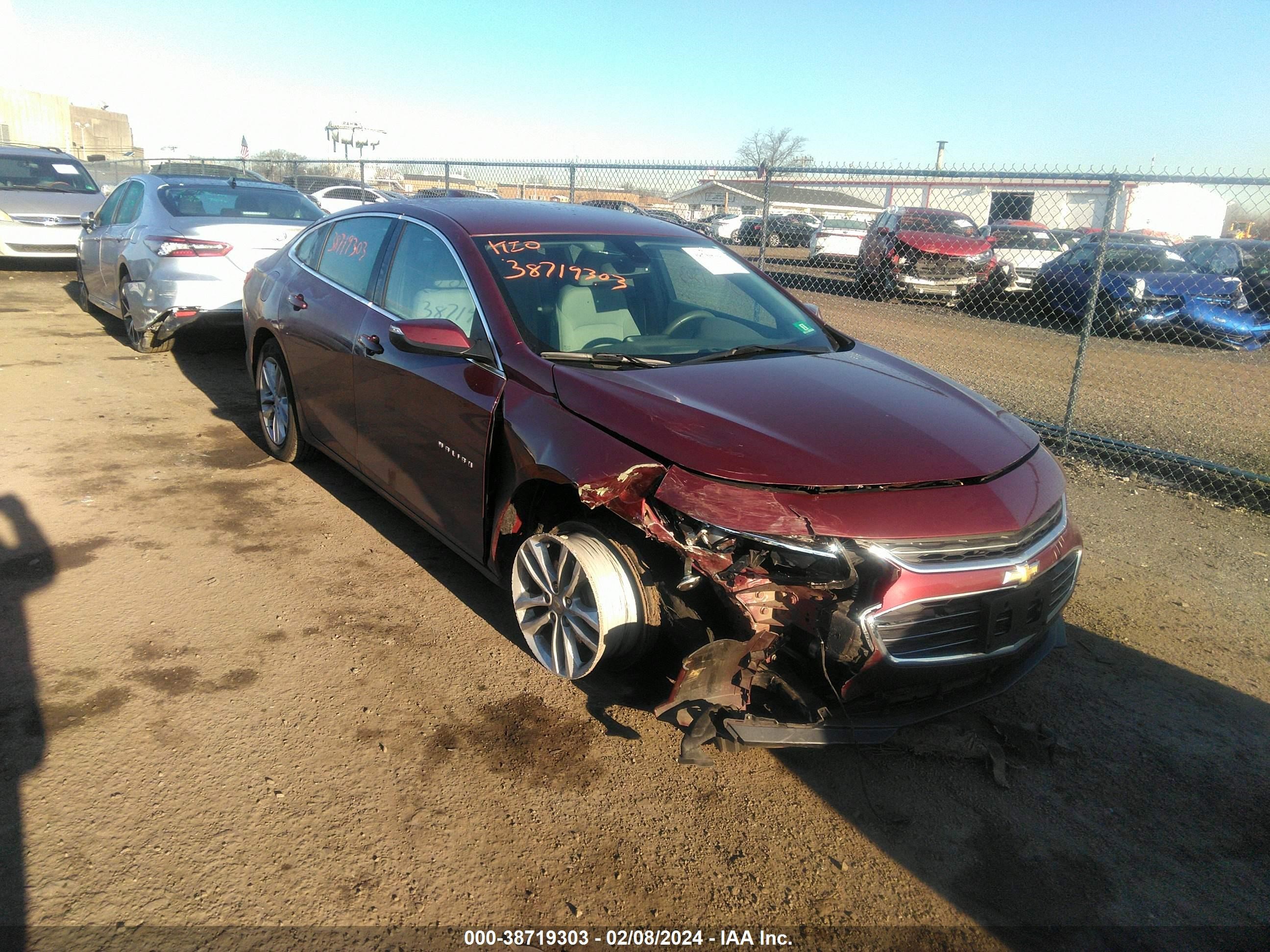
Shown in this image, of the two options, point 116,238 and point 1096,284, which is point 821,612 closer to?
point 1096,284

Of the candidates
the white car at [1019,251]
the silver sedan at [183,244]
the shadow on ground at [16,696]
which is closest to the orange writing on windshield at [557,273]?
the shadow on ground at [16,696]

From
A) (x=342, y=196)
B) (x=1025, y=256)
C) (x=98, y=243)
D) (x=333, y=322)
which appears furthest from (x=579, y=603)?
(x=342, y=196)

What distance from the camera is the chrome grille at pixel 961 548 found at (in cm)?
259

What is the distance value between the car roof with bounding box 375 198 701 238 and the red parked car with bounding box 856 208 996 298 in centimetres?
1007

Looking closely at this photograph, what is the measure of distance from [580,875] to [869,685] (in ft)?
3.31

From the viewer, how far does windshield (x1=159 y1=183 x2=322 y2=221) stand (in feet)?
26.9

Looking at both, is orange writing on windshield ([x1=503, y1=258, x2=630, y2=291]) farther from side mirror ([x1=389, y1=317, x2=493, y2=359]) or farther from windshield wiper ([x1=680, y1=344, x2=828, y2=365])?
windshield wiper ([x1=680, y1=344, x2=828, y2=365])

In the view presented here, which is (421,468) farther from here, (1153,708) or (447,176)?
(447,176)

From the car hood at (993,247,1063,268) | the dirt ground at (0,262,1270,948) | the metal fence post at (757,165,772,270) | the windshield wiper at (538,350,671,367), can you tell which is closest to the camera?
the dirt ground at (0,262,1270,948)

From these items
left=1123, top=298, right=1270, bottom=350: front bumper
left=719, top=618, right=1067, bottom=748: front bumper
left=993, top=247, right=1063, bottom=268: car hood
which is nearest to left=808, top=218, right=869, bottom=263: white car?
left=993, top=247, right=1063, bottom=268: car hood

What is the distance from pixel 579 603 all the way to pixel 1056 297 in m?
12.6

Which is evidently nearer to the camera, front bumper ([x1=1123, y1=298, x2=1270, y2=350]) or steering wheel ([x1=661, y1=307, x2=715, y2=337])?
steering wheel ([x1=661, y1=307, x2=715, y2=337])

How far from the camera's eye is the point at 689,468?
2768 millimetres

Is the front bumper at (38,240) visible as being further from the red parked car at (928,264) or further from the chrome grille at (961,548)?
the chrome grille at (961,548)
